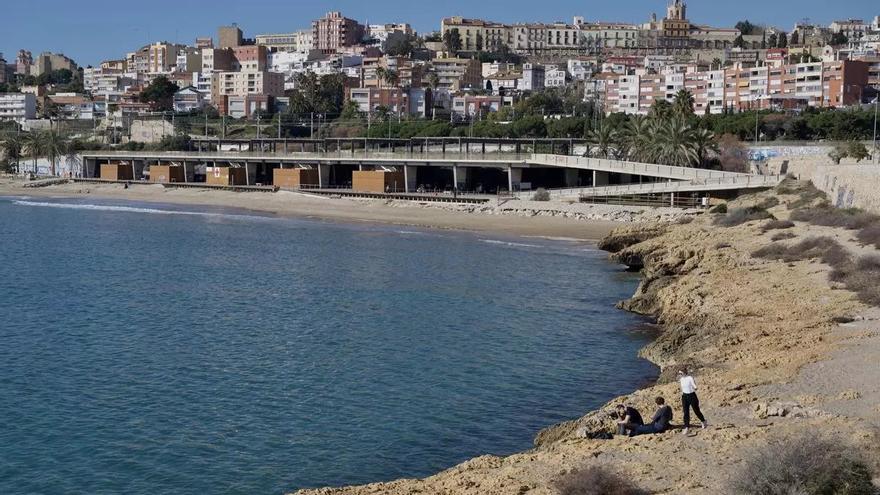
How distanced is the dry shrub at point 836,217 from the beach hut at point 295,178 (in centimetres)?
5226

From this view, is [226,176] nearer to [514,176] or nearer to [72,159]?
[72,159]

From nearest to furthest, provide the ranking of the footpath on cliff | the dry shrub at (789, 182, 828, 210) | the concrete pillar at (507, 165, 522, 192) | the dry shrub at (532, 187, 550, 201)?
the footpath on cliff → the dry shrub at (789, 182, 828, 210) → the dry shrub at (532, 187, 550, 201) → the concrete pillar at (507, 165, 522, 192)

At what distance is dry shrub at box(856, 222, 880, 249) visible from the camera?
1362 inches

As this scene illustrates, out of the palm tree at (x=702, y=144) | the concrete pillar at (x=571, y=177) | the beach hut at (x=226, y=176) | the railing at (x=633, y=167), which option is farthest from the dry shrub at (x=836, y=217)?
the beach hut at (x=226, y=176)

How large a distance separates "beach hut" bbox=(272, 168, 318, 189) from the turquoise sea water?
132 feet

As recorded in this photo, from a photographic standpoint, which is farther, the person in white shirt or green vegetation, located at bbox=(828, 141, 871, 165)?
green vegetation, located at bbox=(828, 141, 871, 165)

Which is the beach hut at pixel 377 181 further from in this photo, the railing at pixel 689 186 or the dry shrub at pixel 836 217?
the dry shrub at pixel 836 217

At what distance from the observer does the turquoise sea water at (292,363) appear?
762 inches

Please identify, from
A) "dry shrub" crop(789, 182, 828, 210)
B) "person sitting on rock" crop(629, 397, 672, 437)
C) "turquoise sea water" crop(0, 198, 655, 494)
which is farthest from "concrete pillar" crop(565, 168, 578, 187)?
"person sitting on rock" crop(629, 397, 672, 437)

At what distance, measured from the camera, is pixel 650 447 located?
1575 cm

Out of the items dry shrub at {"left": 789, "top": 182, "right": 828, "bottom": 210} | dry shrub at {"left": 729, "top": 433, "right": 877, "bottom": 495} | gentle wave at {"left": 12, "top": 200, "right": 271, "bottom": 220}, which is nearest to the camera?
dry shrub at {"left": 729, "top": 433, "right": 877, "bottom": 495}

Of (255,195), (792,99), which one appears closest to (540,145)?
(255,195)

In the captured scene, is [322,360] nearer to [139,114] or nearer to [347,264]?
[347,264]

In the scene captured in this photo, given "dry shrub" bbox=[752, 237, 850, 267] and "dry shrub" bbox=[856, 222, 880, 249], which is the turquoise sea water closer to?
"dry shrub" bbox=[752, 237, 850, 267]
